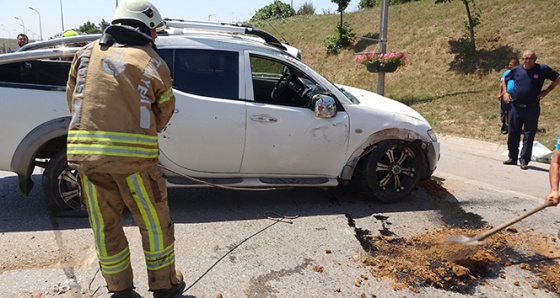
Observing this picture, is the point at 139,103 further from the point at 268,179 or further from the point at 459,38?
the point at 459,38

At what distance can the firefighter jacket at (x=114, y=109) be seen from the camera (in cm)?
244

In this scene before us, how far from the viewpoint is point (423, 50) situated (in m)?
16.9

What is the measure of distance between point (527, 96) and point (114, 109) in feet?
21.3

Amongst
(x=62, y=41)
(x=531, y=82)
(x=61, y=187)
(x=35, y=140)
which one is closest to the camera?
(x=35, y=140)

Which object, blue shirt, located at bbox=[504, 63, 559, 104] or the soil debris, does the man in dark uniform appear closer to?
blue shirt, located at bbox=[504, 63, 559, 104]

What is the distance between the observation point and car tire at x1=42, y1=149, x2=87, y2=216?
13.1 ft

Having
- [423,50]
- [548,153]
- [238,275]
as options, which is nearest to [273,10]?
[423,50]

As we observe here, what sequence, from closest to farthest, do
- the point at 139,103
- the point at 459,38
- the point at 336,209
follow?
the point at 139,103 → the point at 336,209 → the point at 459,38

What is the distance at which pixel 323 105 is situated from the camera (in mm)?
4254

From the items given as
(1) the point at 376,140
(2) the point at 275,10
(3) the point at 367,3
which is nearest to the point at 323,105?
(1) the point at 376,140

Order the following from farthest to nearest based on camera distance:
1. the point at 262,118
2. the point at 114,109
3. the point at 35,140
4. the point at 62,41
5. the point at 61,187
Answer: the point at 62,41 → the point at 262,118 → the point at 61,187 → the point at 35,140 → the point at 114,109

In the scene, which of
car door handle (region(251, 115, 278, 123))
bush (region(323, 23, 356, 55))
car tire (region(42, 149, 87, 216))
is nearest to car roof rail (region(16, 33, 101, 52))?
car tire (region(42, 149, 87, 216))

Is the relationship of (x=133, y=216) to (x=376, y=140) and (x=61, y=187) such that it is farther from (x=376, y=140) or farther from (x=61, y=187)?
(x=376, y=140)

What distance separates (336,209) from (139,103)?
2.73 m
